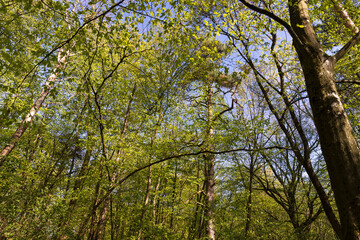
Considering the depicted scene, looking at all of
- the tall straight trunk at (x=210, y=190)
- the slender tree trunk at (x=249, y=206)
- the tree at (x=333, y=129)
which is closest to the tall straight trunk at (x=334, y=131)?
the tree at (x=333, y=129)

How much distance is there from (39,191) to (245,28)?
7478 mm

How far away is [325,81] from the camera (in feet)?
6.55

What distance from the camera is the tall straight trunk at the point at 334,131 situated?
5.12ft

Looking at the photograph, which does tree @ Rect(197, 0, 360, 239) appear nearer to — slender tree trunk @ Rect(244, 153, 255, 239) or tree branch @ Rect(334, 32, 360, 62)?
tree branch @ Rect(334, 32, 360, 62)

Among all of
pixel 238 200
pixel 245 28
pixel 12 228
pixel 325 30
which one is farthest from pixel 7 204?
pixel 325 30

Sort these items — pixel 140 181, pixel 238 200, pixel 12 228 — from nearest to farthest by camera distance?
pixel 12 228 → pixel 238 200 → pixel 140 181

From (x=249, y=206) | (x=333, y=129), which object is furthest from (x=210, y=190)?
(x=333, y=129)

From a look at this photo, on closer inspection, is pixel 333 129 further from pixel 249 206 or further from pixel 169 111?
pixel 249 206

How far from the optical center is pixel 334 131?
177 centimetres

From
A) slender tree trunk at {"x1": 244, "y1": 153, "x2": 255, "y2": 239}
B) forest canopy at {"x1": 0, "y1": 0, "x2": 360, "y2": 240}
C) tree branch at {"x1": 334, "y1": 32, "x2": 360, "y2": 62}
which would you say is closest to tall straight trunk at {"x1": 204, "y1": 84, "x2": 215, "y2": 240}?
forest canopy at {"x1": 0, "y1": 0, "x2": 360, "y2": 240}

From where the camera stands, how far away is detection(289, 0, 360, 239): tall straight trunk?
1.56 metres

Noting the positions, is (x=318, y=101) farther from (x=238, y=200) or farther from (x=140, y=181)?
(x=140, y=181)

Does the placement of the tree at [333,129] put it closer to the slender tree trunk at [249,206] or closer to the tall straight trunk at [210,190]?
the tall straight trunk at [210,190]

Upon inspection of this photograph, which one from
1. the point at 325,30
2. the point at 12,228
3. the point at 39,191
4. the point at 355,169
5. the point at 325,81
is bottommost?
the point at 12,228
